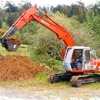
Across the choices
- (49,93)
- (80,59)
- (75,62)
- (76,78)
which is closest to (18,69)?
(75,62)

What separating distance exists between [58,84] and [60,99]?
4051 millimetres

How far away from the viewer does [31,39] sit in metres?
28.2

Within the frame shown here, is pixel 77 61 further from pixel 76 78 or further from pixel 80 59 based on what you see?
pixel 76 78

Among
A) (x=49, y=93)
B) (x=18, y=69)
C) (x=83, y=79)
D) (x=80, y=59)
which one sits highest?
(x=80, y=59)

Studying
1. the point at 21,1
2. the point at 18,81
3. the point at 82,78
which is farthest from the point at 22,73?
the point at 21,1

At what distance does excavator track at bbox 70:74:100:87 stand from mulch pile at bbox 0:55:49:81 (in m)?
2.98

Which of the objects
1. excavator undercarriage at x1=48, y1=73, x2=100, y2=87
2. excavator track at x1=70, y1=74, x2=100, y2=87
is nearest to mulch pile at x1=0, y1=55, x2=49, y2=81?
excavator undercarriage at x1=48, y1=73, x2=100, y2=87

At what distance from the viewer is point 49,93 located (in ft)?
48.2

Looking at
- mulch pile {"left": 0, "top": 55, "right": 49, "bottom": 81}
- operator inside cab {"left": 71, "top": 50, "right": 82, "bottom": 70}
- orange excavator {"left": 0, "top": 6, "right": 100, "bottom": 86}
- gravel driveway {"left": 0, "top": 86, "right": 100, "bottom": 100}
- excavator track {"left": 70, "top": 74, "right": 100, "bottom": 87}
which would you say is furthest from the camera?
mulch pile {"left": 0, "top": 55, "right": 49, "bottom": 81}

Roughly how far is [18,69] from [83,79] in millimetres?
3894

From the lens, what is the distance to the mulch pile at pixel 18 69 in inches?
713

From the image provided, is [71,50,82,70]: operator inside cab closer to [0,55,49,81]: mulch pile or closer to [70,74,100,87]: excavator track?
[70,74,100,87]: excavator track

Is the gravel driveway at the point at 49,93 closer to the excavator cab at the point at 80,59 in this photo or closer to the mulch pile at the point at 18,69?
the excavator cab at the point at 80,59

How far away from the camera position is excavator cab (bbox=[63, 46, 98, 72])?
1709 cm
